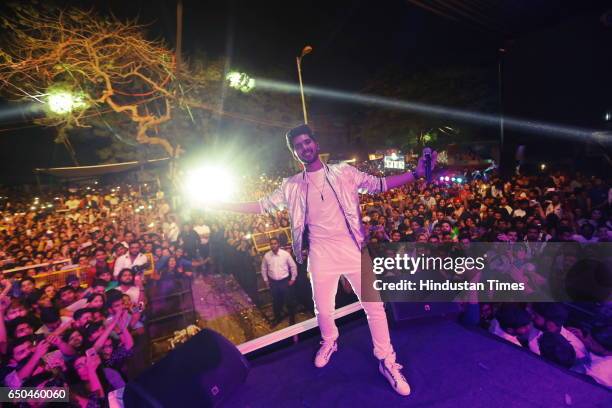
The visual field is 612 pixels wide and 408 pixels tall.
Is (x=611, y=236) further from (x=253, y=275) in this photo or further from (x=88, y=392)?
(x=88, y=392)

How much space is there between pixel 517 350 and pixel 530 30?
9.28 feet

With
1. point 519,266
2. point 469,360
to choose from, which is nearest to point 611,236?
point 519,266

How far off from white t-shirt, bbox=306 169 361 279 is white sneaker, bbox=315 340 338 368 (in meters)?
0.68

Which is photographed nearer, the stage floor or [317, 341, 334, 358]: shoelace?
the stage floor

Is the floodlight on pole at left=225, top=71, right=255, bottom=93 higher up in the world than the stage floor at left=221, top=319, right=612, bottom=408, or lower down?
higher up

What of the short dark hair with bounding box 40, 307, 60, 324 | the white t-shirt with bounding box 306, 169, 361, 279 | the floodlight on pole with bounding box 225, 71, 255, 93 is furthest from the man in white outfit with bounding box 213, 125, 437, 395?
the floodlight on pole with bounding box 225, 71, 255, 93

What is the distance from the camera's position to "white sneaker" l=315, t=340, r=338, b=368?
2684 mm

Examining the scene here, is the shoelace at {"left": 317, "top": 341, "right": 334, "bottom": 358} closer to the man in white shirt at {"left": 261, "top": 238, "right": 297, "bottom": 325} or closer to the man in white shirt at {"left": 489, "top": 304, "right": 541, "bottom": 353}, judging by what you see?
the man in white shirt at {"left": 489, "top": 304, "right": 541, "bottom": 353}

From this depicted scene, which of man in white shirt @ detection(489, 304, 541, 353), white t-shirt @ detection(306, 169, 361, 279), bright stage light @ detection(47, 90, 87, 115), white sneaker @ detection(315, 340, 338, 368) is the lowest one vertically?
man in white shirt @ detection(489, 304, 541, 353)

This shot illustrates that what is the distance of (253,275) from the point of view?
27.3ft

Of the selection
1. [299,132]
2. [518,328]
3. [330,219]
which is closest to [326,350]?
[330,219]

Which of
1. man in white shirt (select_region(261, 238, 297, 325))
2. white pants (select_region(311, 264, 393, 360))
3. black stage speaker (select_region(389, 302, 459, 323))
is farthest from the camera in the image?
man in white shirt (select_region(261, 238, 297, 325))

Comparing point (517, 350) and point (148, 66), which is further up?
point (148, 66)

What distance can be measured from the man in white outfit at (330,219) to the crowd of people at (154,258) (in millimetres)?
2408
